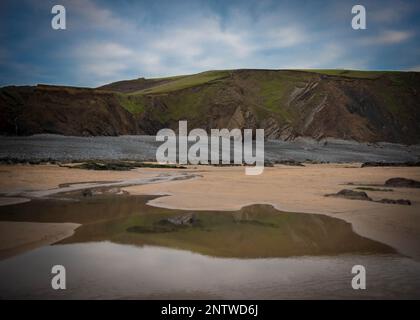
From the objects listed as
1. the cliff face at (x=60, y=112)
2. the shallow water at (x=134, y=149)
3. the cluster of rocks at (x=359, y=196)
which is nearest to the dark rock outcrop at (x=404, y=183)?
the cluster of rocks at (x=359, y=196)

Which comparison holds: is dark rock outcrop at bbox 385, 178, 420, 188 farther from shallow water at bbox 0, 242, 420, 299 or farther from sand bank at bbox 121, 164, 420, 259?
shallow water at bbox 0, 242, 420, 299

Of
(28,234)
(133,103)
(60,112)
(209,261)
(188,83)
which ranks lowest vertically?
(209,261)

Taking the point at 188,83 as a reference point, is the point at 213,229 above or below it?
below

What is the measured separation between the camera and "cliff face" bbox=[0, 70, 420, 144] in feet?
169

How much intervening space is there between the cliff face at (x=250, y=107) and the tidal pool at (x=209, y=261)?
140 feet

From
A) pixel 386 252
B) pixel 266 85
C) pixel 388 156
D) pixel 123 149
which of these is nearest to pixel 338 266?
pixel 386 252

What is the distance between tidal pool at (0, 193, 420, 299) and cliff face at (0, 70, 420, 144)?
4256 centimetres

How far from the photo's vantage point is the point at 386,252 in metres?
7.91

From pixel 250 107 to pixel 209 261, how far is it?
67712 millimetres

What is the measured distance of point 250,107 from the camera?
73.5 m

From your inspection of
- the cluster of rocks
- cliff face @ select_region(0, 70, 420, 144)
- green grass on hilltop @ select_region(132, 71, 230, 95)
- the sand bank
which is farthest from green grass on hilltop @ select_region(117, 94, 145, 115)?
the cluster of rocks

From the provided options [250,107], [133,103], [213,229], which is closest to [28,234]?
[213,229]

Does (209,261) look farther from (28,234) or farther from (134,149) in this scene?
(134,149)
